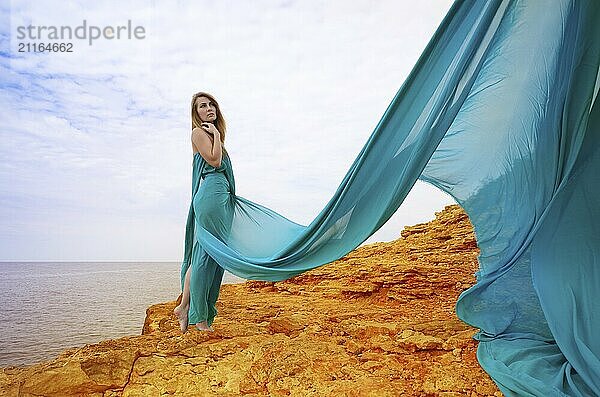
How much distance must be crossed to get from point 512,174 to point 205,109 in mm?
1755

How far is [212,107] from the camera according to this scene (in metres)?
2.99

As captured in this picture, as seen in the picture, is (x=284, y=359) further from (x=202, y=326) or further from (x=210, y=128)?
(x=210, y=128)

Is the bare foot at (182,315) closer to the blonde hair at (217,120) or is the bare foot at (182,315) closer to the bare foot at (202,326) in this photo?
the bare foot at (202,326)

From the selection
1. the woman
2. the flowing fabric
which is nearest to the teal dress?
the woman

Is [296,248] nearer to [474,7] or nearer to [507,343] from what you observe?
[507,343]

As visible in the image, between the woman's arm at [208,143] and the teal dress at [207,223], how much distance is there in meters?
0.07

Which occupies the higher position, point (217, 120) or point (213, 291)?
point (217, 120)

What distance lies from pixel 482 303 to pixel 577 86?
106cm

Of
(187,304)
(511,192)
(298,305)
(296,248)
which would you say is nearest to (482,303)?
(511,192)

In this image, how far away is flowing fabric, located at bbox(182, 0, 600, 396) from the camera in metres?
1.98

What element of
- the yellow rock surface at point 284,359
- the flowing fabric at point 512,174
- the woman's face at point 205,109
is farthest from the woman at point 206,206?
the flowing fabric at point 512,174

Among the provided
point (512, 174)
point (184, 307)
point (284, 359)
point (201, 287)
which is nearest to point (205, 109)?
point (201, 287)

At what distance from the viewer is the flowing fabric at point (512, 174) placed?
1.98 m

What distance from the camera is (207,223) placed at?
9.61ft
